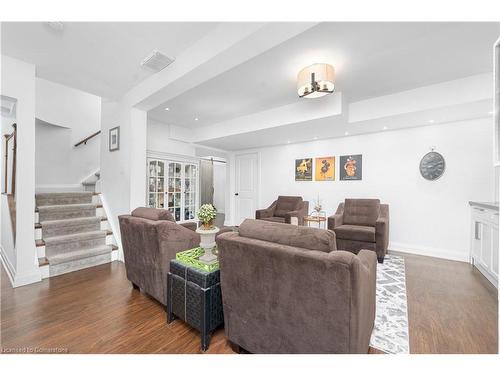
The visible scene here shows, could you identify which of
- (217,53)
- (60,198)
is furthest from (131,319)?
(60,198)

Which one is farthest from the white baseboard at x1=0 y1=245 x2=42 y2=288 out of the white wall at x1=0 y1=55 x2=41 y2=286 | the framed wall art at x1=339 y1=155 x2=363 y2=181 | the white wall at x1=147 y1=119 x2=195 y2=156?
the framed wall art at x1=339 y1=155 x2=363 y2=181

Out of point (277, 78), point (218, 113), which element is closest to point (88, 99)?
point (218, 113)

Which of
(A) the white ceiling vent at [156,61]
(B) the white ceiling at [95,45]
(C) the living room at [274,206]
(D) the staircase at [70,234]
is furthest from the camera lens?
(D) the staircase at [70,234]

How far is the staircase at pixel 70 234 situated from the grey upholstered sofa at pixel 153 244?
1238mm

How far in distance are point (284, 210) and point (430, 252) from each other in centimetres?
270

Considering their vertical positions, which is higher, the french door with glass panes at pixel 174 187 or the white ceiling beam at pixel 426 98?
the white ceiling beam at pixel 426 98

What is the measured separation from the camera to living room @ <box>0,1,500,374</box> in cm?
133

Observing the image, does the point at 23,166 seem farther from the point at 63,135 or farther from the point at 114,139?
the point at 63,135

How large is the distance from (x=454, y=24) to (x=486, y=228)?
2.39 metres

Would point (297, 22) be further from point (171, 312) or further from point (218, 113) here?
point (218, 113)

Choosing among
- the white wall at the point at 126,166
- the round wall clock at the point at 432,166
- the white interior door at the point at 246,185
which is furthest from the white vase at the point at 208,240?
the white interior door at the point at 246,185

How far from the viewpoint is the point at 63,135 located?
4.70 m

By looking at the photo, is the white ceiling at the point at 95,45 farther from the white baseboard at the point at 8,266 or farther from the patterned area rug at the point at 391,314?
the patterned area rug at the point at 391,314

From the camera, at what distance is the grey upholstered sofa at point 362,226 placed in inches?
126
